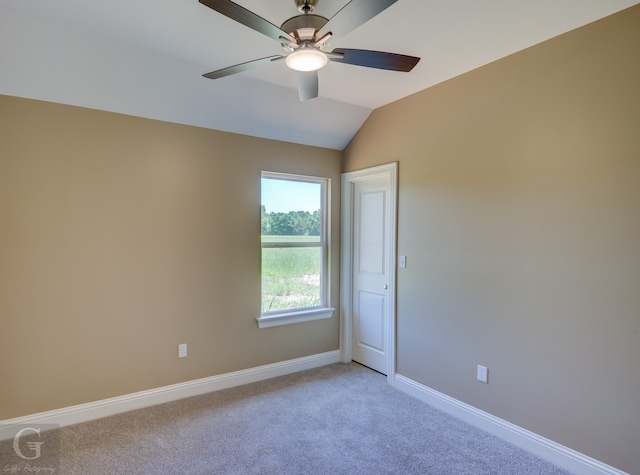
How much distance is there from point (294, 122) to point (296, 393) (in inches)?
99.3

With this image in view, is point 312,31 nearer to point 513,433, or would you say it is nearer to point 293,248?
point 293,248

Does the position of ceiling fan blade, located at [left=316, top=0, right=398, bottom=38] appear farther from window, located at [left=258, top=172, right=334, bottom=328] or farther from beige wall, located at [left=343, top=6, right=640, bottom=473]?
window, located at [left=258, top=172, right=334, bottom=328]

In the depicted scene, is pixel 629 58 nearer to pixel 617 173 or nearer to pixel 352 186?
pixel 617 173

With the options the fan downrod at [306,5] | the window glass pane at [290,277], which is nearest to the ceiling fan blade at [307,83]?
the fan downrod at [306,5]

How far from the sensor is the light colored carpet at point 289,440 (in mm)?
2145

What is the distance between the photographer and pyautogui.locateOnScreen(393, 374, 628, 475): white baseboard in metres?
2.06

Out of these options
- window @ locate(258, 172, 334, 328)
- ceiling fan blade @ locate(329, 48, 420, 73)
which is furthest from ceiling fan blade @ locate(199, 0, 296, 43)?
window @ locate(258, 172, 334, 328)

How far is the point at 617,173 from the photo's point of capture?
6.41 feet

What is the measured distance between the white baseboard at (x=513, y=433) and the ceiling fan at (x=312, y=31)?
2448 millimetres

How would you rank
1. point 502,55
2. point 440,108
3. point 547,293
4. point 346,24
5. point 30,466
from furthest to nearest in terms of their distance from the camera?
point 440,108
point 502,55
point 547,293
point 30,466
point 346,24

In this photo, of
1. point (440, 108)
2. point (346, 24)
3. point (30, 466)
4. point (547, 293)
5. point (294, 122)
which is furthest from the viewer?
point (294, 122)

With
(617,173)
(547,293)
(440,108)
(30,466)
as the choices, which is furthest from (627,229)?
(30,466)

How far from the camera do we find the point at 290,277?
12.2 feet

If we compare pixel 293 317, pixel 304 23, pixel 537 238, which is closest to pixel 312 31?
pixel 304 23
